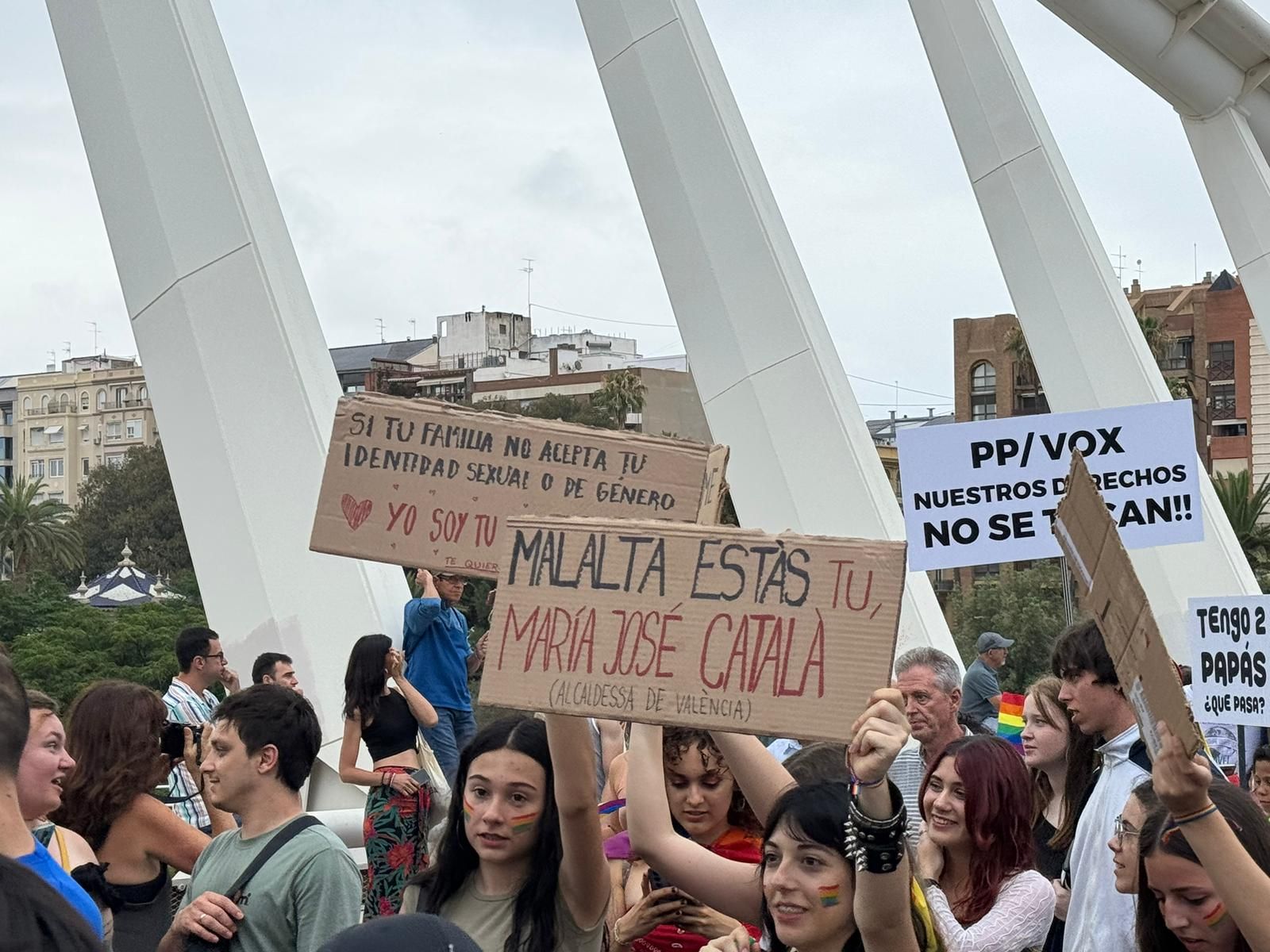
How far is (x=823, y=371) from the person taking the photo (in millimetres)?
12461

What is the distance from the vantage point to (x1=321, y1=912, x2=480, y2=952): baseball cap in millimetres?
1875

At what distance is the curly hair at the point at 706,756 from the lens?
13.9 ft

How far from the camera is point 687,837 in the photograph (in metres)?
4.28

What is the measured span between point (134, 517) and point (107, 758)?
7126 cm

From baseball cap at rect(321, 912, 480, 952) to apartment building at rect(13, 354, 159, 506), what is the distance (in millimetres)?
141298

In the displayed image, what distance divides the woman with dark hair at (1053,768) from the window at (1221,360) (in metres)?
79.1

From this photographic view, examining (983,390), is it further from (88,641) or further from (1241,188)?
(1241,188)

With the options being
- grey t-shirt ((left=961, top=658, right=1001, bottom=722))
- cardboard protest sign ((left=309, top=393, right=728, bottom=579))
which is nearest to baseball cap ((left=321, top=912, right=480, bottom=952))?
cardboard protest sign ((left=309, top=393, right=728, bottom=579))

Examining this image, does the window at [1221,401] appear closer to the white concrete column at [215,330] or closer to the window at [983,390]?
the window at [983,390]

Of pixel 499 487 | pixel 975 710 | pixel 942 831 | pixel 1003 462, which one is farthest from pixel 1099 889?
pixel 975 710

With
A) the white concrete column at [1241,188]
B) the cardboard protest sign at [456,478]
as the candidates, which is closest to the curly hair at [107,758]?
the cardboard protest sign at [456,478]

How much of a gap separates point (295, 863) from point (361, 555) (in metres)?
1.01

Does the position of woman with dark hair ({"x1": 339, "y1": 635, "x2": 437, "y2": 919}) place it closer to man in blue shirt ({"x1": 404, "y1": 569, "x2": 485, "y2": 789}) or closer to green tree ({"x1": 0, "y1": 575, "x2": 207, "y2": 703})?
man in blue shirt ({"x1": 404, "y1": 569, "x2": 485, "y2": 789})

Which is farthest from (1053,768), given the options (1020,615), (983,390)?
(983,390)
